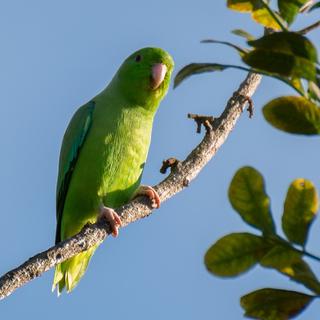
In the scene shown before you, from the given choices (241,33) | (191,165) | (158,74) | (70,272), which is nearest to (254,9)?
(241,33)

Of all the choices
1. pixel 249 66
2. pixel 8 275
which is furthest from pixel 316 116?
pixel 8 275

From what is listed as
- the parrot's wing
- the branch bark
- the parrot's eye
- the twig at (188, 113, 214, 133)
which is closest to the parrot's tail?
the parrot's wing

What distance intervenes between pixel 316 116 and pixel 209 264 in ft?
0.96

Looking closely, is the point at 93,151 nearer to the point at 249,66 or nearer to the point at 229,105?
the point at 229,105

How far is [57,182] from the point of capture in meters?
5.04

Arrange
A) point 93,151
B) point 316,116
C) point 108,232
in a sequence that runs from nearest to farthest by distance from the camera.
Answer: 1. point 316,116
2. point 108,232
3. point 93,151

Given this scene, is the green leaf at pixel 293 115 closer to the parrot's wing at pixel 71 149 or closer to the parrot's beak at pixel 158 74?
the parrot's wing at pixel 71 149

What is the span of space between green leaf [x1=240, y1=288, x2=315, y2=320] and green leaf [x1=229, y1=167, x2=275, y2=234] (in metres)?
0.11

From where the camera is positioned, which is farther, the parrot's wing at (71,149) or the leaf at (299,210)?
the parrot's wing at (71,149)

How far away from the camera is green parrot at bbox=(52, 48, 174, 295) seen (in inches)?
182

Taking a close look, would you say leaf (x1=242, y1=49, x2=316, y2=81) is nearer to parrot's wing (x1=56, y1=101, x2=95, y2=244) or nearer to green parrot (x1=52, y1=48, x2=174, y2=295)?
green parrot (x1=52, y1=48, x2=174, y2=295)

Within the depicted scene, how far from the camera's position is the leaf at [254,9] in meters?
1.15

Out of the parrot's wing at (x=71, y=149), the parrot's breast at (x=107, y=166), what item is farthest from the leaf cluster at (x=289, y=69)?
the parrot's wing at (x=71, y=149)

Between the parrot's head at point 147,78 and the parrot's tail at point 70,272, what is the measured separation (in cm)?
120
